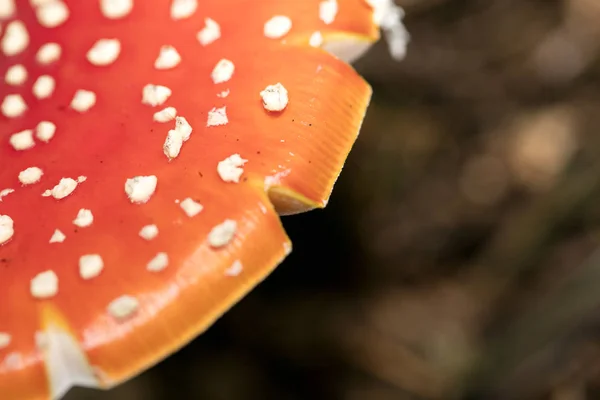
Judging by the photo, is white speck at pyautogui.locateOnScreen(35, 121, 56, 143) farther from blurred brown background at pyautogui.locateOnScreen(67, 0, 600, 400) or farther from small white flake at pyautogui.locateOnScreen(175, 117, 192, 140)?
blurred brown background at pyautogui.locateOnScreen(67, 0, 600, 400)

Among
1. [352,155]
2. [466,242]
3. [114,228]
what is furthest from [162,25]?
[466,242]

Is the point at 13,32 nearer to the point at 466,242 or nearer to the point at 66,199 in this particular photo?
the point at 66,199

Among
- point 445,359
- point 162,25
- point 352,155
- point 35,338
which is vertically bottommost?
point 445,359

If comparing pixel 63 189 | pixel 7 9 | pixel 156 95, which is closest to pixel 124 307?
pixel 63 189

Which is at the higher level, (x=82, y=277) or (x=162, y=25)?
(x=162, y=25)

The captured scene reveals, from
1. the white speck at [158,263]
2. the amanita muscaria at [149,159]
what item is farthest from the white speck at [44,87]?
the white speck at [158,263]

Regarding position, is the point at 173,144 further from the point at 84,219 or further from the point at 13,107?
the point at 13,107
